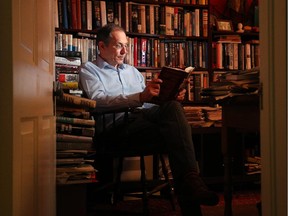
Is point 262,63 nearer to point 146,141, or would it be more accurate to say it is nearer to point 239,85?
point 239,85

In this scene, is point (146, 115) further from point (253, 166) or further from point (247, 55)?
point (247, 55)

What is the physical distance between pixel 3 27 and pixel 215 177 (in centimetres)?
242

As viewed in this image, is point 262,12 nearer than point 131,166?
Yes

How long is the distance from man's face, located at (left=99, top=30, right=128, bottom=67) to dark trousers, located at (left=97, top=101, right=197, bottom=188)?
470 mm

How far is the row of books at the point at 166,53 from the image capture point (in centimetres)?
287

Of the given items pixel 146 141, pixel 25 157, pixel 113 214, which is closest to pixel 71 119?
pixel 146 141

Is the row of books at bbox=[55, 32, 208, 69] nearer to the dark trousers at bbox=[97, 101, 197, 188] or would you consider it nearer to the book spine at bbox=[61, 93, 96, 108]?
the dark trousers at bbox=[97, 101, 197, 188]

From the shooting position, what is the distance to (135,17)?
9.39 ft

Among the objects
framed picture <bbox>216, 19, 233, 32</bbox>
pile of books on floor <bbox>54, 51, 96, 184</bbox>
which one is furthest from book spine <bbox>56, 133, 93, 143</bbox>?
framed picture <bbox>216, 19, 233, 32</bbox>

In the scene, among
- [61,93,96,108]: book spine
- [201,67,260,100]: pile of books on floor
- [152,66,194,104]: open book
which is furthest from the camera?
[152,66,194,104]: open book

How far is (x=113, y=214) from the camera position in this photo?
2.04 metres

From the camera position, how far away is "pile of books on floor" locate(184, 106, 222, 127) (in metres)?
2.89

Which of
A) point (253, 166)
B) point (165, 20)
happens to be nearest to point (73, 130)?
point (165, 20)

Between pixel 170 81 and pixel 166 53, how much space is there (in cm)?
111
